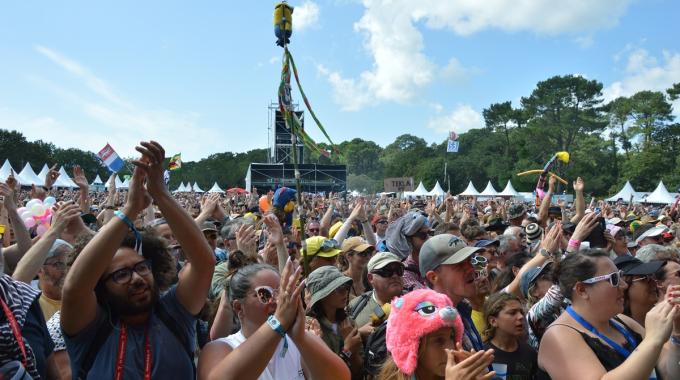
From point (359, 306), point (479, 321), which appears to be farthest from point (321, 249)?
point (479, 321)

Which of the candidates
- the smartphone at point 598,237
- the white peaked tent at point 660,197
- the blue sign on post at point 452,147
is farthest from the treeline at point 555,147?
the smartphone at point 598,237

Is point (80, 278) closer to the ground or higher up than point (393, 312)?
higher up

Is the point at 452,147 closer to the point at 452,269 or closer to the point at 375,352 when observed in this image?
the point at 452,269

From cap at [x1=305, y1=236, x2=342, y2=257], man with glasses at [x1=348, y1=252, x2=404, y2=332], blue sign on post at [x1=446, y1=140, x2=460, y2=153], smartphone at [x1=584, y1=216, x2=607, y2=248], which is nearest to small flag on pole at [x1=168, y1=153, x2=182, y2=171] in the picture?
blue sign on post at [x1=446, y1=140, x2=460, y2=153]

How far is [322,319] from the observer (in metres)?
3.44

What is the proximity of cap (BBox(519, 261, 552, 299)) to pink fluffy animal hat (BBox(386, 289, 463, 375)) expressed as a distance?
1846mm

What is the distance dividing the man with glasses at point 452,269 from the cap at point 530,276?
947mm

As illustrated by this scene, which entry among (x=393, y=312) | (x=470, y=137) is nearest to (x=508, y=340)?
(x=393, y=312)

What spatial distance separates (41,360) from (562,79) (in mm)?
79100

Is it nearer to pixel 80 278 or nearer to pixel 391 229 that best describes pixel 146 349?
pixel 80 278

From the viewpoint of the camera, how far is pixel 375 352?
2939 millimetres

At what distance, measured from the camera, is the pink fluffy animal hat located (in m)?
2.33

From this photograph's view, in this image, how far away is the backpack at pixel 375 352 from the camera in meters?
2.87

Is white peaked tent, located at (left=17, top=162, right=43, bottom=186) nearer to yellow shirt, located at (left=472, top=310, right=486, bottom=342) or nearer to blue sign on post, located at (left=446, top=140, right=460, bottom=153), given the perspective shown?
blue sign on post, located at (left=446, top=140, right=460, bottom=153)
